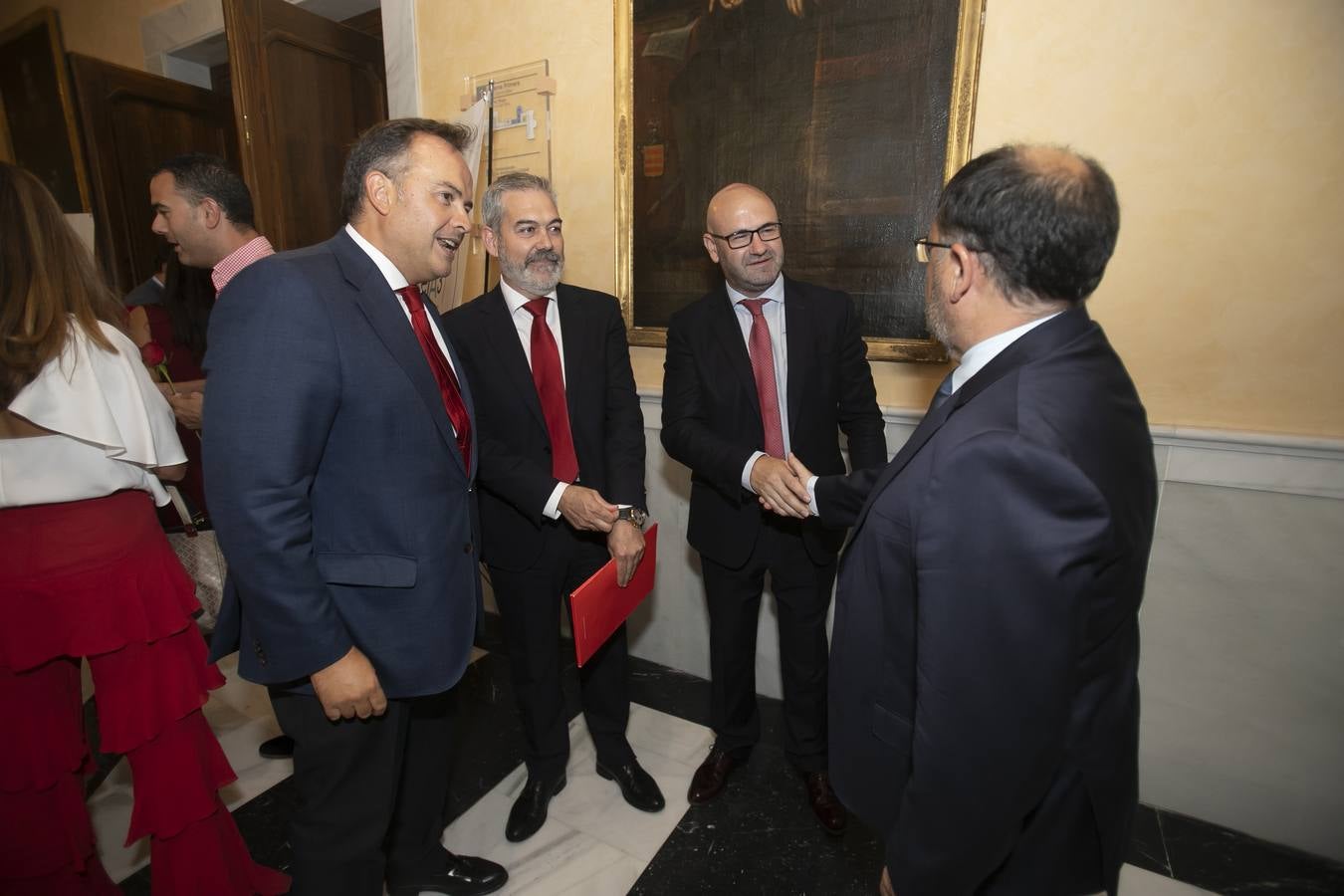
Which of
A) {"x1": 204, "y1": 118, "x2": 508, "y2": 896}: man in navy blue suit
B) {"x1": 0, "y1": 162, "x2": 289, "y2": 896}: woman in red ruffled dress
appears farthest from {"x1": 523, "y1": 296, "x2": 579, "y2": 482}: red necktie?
{"x1": 0, "y1": 162, "x2": 289, "y2": 896}: woman in red ruffled dress

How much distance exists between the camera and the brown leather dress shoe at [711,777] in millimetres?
2253

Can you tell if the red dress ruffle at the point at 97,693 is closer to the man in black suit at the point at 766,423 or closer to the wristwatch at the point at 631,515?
the wristwatch at the point at 631,515

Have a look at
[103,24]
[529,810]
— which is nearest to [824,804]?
[529,810]

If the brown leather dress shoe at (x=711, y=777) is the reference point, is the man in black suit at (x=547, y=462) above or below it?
above

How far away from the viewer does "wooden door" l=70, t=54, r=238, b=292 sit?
3.79m

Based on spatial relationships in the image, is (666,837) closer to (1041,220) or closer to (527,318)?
(527,318)

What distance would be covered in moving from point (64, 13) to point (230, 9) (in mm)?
3341

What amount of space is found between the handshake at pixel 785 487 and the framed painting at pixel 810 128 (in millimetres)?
772

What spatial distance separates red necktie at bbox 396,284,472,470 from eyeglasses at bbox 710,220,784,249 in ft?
3.26

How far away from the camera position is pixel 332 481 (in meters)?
1.28

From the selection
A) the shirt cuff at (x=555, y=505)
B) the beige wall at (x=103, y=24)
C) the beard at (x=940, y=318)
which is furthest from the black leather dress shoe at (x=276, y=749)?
the beige wall at (x=103, y=24)

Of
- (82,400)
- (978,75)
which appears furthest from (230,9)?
(978,75)

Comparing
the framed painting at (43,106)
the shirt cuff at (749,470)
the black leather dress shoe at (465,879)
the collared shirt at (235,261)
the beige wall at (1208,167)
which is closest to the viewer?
the beige wall at (1208,167)

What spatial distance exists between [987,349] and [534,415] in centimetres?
137
